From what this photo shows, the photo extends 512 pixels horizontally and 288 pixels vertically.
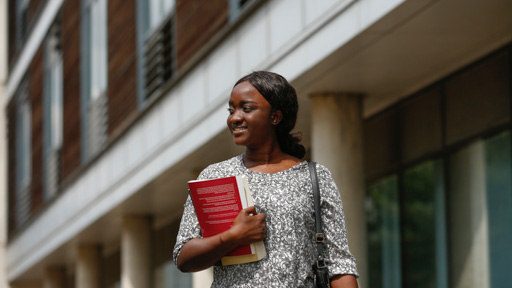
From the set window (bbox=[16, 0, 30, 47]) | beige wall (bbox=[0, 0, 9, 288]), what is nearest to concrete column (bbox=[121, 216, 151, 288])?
window (bbox=[16, 0, 30, 47])

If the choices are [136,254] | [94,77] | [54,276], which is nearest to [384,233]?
[136,254]

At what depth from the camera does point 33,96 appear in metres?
26.1

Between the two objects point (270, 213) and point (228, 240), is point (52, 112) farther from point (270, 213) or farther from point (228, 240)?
point (228, 240)

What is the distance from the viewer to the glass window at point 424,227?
11.8 meters

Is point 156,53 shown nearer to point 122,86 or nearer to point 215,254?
point 122,86

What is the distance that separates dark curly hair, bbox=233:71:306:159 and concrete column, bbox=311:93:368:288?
265 inches

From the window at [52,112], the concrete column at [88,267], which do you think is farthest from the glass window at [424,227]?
the window at [52,112]

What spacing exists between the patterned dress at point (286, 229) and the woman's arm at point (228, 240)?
98mm

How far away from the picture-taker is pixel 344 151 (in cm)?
1134

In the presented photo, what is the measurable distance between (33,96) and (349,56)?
17.2 metres

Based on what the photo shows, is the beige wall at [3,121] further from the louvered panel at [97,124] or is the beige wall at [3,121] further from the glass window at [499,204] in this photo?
the glass window at [499,204]

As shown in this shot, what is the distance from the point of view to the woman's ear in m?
4.38

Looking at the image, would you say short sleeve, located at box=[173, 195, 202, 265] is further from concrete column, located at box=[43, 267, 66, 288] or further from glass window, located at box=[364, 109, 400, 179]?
concrete column, located at box=[43, 267, 66, 288]

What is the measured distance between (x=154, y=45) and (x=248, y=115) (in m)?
11.8
